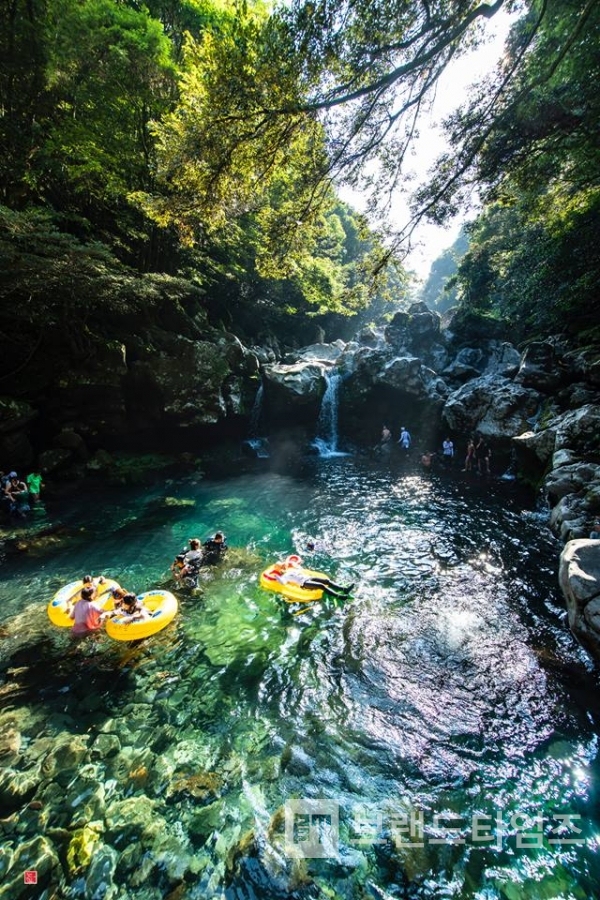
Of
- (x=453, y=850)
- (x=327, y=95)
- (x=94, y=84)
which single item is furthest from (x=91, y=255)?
(x=453, y=850)

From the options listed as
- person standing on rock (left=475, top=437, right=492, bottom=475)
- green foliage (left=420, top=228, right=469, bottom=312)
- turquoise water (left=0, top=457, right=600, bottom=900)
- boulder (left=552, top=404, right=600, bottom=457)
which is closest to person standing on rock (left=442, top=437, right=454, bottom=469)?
person standing on rock (left=475, top=437, right=492, bottom=475)

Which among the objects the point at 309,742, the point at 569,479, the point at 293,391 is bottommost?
the point at 309,742

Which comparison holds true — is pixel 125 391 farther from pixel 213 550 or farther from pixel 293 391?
pixel 213 550

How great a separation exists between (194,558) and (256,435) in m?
16.6

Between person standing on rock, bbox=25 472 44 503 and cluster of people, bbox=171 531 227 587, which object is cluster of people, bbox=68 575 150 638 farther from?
person standing on rock, bbox=25 472 44 503

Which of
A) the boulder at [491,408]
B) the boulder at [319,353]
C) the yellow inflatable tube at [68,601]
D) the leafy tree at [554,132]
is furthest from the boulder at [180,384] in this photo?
the leafy tree at [554,132]

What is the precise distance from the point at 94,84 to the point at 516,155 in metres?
17.1

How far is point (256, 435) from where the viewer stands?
86.7 ft

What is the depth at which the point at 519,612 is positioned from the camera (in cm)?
884

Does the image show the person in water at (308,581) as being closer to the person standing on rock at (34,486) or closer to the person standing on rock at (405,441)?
the person standing on rock at (34,486)

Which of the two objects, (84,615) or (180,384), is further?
(180,384)

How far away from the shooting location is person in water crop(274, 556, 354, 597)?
9398 mm

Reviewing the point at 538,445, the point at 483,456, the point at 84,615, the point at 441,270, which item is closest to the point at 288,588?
the point at 84,615

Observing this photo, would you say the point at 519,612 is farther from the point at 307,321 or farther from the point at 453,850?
the point at 307,321
